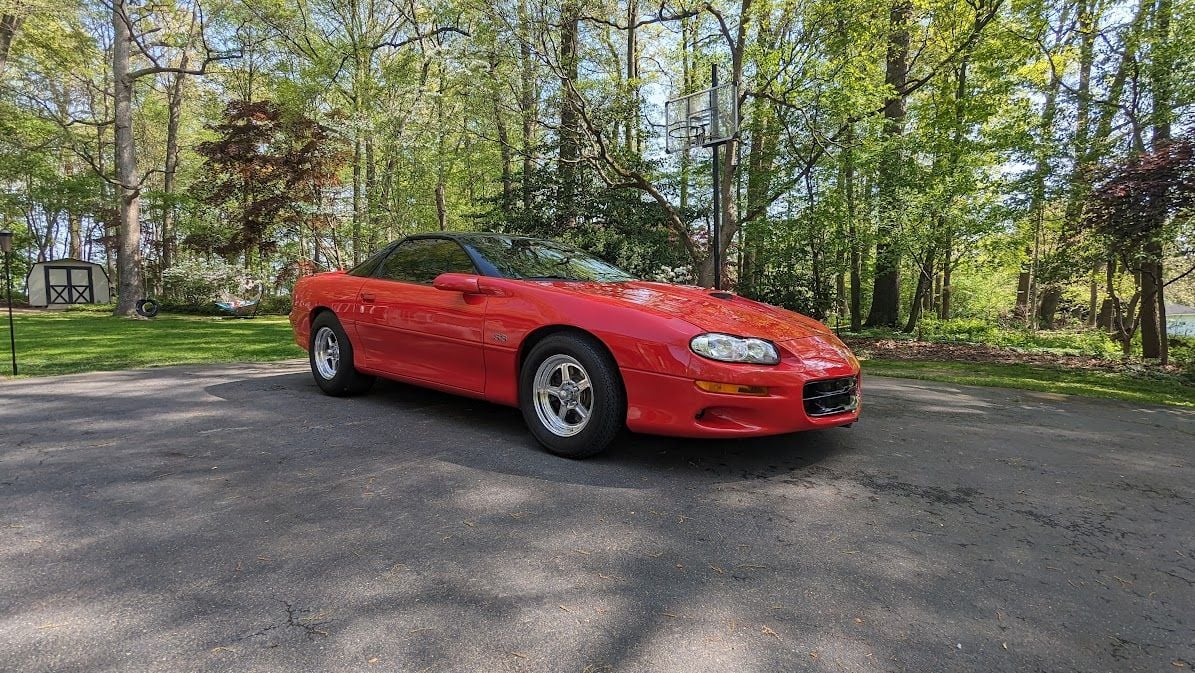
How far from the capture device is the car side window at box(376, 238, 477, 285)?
3.82m

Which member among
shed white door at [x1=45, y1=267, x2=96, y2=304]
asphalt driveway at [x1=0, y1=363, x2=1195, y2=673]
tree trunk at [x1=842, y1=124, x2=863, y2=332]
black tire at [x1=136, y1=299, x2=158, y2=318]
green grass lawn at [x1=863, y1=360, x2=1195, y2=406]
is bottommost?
asphalt driveway at [x1=0, y1=363, x2=1195, y2=673]

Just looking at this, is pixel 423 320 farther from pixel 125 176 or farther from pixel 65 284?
pixel 65 284

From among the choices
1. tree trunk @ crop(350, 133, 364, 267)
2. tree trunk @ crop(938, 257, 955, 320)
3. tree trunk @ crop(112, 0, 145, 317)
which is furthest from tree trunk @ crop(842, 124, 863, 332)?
tree trunk @ crop(112, 0, 145, 317)

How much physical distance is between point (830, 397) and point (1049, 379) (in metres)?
6.11

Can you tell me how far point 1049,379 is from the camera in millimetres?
7176

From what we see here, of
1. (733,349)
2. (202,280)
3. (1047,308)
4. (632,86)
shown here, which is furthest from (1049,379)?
(202,280)

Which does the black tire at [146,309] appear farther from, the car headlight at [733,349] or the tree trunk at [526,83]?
the car headlight at [733,349]

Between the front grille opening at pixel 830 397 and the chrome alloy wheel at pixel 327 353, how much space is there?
11.1 ft

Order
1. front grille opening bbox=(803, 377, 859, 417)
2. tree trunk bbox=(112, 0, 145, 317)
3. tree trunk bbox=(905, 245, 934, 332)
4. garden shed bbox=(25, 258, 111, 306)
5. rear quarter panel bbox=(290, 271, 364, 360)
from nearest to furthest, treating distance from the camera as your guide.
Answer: front grille opening bbox=(803, 377, 859, 417)
rear quarter panel bbox=(290, 271, 364, 360)
tree trunk bbox=(905, 245, 934, 332)
tree trunk bbox=(112, 0, 145, 317)
garden shed bbox=(25, 258, 111, 306)

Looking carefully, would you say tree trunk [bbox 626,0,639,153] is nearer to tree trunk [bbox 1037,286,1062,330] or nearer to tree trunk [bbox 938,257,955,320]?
tree trunk [bbox 938,257,955,320]

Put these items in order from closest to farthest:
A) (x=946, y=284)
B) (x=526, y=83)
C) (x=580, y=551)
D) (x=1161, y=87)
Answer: (x=580, y=551)
(x=1161, y=87)
(x=526, y=83)
(x=946, y=284)

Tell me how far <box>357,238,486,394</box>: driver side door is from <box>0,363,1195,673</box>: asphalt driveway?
1.31ft

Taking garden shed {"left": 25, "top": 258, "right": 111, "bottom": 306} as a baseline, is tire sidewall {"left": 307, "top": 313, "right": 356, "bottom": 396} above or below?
below

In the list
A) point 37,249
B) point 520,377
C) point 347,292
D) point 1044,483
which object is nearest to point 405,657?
point 520,377
